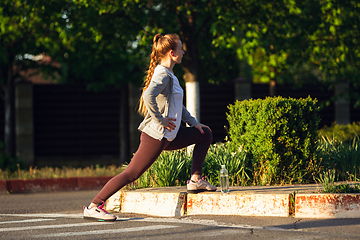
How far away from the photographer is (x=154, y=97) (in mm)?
4980

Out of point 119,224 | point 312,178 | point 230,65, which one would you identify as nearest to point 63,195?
point 119,224

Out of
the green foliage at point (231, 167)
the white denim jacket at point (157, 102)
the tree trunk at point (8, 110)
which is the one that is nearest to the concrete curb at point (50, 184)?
the green foliage at point (231, 167)

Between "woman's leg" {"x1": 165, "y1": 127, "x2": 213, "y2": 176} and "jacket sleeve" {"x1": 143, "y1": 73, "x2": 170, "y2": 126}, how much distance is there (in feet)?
1.10

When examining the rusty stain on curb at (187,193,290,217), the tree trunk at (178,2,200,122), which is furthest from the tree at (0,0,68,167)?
the rusty stain on curb at (187,193,290,217)

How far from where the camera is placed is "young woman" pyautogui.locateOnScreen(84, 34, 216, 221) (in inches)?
198

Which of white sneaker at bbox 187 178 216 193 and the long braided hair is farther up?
the long braided hair

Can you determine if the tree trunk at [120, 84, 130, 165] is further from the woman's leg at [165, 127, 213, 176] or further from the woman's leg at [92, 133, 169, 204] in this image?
the woman's leg at [92, 133, 169, 204]

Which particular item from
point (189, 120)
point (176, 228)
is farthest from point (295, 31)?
point (176, 228)

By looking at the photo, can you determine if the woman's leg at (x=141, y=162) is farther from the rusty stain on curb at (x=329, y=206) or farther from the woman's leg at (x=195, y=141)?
the rusty stain on curb at (x=329, y=206)

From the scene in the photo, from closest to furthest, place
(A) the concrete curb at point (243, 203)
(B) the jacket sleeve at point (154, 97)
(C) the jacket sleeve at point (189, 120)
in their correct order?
1. (B) the jacket sleeve at point (154, 97)
2. (A) the concrete curb at point (243, 203)
3. (C) the jacket sleeve at point (189, 120)

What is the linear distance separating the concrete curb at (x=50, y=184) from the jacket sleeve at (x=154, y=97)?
5.02 metres

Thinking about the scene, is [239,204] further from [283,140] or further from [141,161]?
[283,140]

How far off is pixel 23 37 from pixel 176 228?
30.8ft

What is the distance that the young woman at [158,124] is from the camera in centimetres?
502
